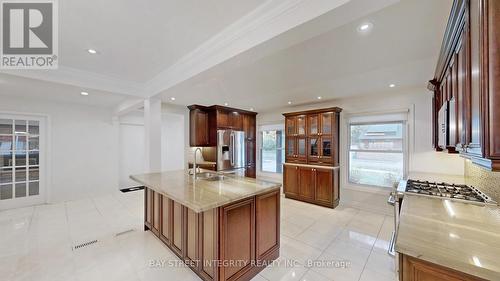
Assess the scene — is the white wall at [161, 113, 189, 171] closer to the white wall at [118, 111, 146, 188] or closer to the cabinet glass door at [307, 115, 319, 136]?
the white wall at [118, 111, 146, 188]

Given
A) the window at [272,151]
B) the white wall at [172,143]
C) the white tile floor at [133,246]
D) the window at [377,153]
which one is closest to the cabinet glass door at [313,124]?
the window at [377,153]

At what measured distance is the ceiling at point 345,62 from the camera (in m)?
1.66

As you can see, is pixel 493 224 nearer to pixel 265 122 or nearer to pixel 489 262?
pixel 489 262

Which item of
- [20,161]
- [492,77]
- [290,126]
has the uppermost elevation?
[290,126]

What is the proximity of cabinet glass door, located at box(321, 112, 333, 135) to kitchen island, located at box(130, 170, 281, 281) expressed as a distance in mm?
2589

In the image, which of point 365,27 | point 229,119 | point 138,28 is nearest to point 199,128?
point 229,119

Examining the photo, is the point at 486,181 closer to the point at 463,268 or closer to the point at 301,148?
the point at 463,268

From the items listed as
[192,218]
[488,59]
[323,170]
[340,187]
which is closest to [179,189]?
[192,218]

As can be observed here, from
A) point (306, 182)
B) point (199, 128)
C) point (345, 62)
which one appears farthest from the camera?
point (199, 128)

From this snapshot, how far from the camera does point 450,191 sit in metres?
2.10

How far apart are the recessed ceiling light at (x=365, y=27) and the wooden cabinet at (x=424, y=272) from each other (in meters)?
1.81

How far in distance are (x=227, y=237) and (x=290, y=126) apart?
3.70 m

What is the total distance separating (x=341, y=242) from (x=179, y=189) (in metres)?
2.40

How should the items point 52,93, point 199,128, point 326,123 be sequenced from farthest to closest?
point 199,128
point 326,123
point 52,93
